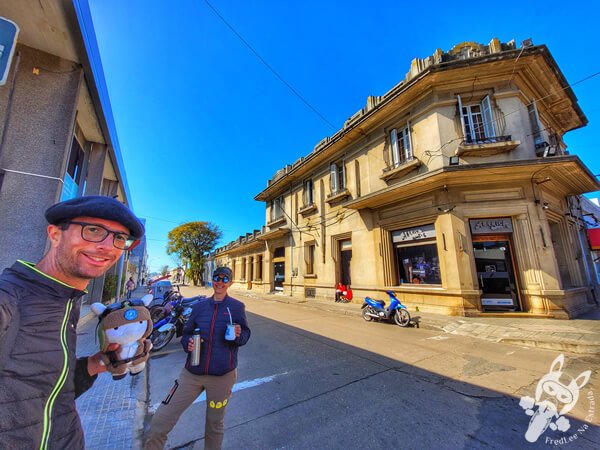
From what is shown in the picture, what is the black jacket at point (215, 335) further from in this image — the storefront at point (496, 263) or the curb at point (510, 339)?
the storefront at point (496, 263)

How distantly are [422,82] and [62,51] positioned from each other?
10551mm

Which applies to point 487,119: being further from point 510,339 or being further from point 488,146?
point 510,339

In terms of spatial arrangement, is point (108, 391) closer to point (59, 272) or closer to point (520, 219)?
point (59, 272)

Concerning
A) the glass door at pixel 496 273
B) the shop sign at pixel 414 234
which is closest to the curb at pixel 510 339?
the glass door at pixel 496 273

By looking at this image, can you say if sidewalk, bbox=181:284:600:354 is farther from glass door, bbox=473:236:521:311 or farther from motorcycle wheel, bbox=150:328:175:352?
motorcycle wheel, bbox=150:328:175:352

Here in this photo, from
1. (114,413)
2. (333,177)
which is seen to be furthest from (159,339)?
(333,177)

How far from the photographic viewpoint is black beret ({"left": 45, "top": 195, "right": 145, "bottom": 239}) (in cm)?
127

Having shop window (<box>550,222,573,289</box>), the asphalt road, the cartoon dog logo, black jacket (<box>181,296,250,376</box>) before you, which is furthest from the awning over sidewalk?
black jacket (<box>181,296,250,376</box>)

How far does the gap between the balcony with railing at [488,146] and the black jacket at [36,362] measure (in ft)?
34.9

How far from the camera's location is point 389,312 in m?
8.20

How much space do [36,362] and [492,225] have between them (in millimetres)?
11038

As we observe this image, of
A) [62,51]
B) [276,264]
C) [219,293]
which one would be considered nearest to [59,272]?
[219,293]

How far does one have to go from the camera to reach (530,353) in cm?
523

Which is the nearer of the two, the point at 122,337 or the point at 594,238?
the point at 122,337
